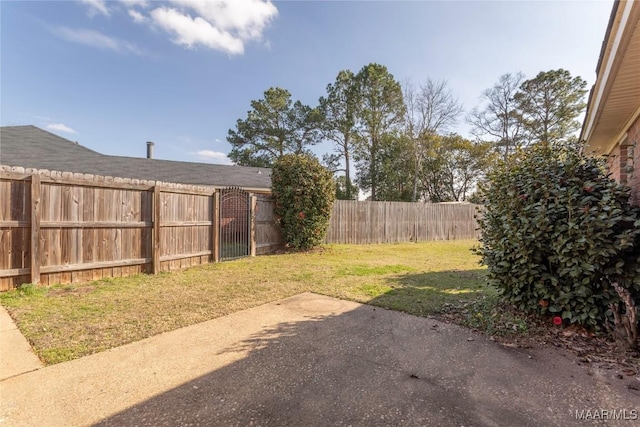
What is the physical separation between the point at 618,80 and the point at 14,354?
6.33 metres

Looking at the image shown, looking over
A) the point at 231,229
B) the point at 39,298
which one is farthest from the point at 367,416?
the point at 231,229

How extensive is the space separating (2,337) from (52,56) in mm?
11631

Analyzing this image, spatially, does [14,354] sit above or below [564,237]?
below

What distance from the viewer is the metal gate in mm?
8172

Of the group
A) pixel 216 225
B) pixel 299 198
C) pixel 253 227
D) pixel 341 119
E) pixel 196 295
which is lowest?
pixel 196 295

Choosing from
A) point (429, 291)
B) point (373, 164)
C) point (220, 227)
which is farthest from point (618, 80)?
point (373, 164)

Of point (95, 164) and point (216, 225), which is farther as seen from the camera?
point (95, 164)

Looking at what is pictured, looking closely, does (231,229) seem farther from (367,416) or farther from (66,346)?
(367,416)

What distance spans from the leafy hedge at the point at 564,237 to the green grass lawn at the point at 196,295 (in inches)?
46.3

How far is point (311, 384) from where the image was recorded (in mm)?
2219

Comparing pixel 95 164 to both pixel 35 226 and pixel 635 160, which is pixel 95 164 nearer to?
pixel 35 226

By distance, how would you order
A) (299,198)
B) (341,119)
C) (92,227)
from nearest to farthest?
(92,227) < (299,198) < (341,119)

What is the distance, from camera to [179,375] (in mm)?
2334

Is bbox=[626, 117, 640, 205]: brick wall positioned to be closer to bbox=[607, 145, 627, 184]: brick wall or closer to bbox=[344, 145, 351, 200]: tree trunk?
bbox=[607, 145, 627, 184]: brick wall
